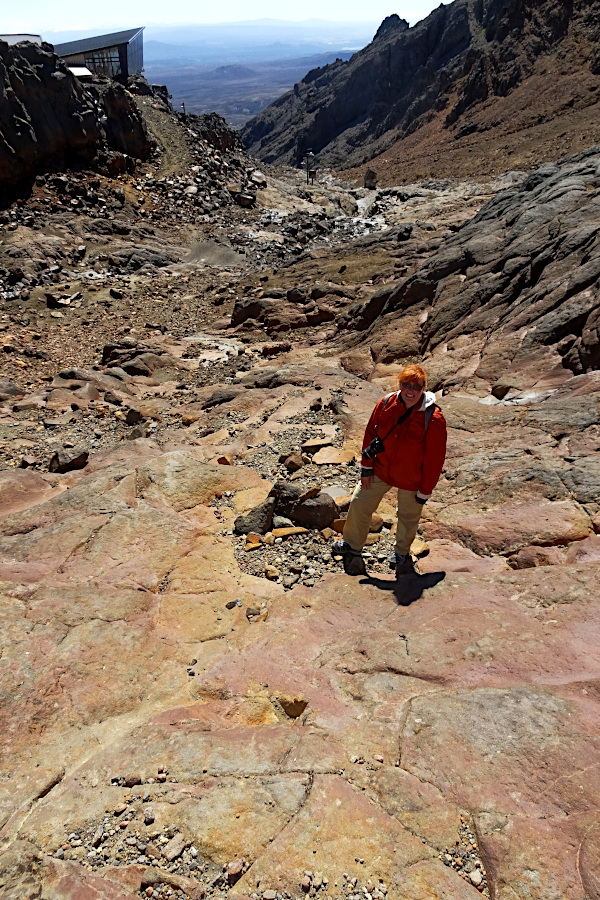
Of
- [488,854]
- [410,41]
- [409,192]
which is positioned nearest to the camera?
[488,854]

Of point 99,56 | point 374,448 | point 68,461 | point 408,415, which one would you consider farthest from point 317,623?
point 99,56

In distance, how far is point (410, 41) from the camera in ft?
299

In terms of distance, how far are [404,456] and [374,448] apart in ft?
1.07

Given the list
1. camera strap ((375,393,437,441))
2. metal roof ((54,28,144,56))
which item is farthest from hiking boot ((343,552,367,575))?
metal roof ((54,28,144,56))

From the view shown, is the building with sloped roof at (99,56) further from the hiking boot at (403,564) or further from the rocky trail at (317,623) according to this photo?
the hiking boot at (403,564)

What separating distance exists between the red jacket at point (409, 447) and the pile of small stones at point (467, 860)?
2.90 metres

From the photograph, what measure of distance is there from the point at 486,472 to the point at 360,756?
4.26 metres

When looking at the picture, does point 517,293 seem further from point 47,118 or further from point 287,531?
point 47,118

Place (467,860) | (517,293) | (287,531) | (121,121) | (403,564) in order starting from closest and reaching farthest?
(467,860) → (403,564) → (287,531) → (517,293) → (121,121)

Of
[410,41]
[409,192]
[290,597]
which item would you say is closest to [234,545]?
[290,597]

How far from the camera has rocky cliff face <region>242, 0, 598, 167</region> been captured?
64250 mm

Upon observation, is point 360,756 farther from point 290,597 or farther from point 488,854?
point 290,597

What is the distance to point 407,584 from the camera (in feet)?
18.1

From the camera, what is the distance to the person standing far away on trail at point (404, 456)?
5250mm
